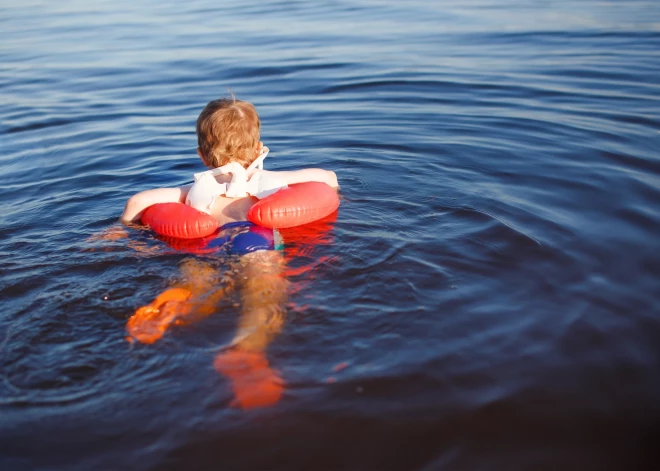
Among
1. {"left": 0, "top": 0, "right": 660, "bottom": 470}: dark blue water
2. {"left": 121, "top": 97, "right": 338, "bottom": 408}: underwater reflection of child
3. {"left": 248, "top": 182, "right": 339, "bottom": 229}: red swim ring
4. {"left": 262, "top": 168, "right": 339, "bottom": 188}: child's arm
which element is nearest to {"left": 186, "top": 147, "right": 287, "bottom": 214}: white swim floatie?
{"left": 121, "top": 97, "right": 338, "bottom": 408}: underwater reflection of child

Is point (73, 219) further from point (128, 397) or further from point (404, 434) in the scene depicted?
point (404, 434)

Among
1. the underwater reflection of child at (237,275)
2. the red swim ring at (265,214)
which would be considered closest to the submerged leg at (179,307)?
the underwater reflection of child at (237,275)

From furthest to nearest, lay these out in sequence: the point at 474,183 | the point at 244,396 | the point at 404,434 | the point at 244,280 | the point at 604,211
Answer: the point at 474,183
the point at 604,211
the point at 244,280
the point at 244,396
the point at 404,434

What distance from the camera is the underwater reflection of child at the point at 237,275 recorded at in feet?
9.64

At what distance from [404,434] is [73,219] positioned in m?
3.26

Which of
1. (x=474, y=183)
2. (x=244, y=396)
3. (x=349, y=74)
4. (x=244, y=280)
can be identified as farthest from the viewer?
(x=349, y=74)

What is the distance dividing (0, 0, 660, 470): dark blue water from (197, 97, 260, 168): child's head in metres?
0.71

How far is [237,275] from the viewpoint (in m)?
3.69

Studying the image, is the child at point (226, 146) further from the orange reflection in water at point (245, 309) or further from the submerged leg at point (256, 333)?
the submerged leg at point (256, 333)

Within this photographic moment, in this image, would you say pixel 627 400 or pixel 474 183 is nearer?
pixel 627 400

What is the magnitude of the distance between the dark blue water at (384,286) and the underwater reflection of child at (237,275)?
0.25ft

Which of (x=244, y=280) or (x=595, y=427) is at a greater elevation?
(x=244, y=280)

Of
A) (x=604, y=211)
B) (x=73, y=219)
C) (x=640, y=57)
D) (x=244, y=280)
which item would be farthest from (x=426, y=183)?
(x=640, y=57)

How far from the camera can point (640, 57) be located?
9570mm
